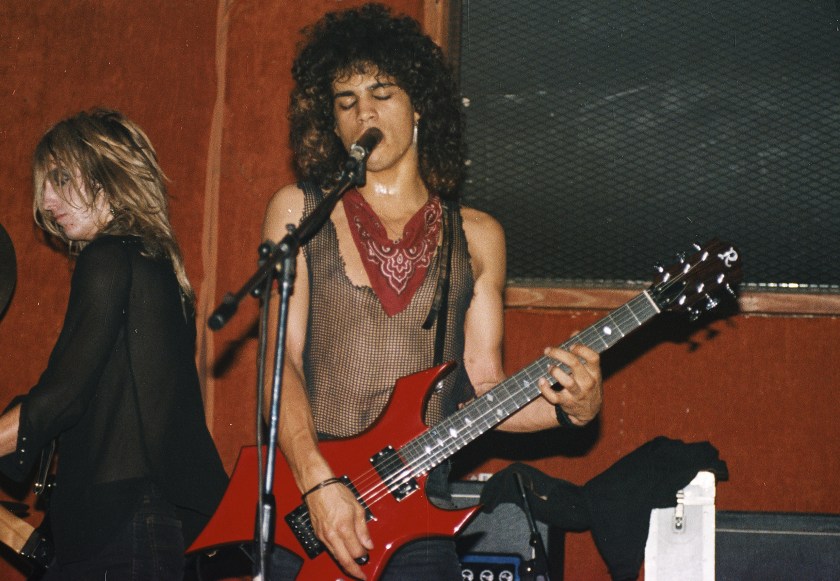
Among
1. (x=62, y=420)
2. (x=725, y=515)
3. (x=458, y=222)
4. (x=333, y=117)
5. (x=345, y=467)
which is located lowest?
(x=725, y=515)

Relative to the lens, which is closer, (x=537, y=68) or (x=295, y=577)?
(x=295, y=577)

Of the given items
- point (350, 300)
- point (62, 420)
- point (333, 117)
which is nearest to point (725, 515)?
point (350, 300)

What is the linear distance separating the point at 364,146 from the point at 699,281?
1063 millimetres

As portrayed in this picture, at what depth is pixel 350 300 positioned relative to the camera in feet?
9.59

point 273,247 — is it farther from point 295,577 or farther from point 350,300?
point 295,577

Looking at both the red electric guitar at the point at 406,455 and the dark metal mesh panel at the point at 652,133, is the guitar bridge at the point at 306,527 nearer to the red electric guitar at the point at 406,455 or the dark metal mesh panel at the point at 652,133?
the red electric guitar at the point at 406,455

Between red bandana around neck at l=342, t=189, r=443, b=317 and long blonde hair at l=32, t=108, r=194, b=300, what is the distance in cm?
51

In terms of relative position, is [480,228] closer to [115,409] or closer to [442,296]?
[442,296]

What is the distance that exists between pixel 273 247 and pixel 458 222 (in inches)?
41.5

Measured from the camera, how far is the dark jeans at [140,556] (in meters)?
2.42

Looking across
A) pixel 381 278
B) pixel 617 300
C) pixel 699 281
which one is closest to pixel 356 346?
pixel 381 278

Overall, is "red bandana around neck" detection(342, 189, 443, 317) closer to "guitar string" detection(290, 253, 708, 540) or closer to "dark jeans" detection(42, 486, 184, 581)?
"guitar string" detection(290, 253, 708, 540)

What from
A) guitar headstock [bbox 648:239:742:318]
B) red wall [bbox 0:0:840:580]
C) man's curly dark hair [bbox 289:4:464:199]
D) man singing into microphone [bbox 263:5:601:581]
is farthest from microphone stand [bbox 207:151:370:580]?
red wall [bbox 0:0:840:580]

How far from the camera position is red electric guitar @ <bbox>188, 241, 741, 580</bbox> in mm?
2682
